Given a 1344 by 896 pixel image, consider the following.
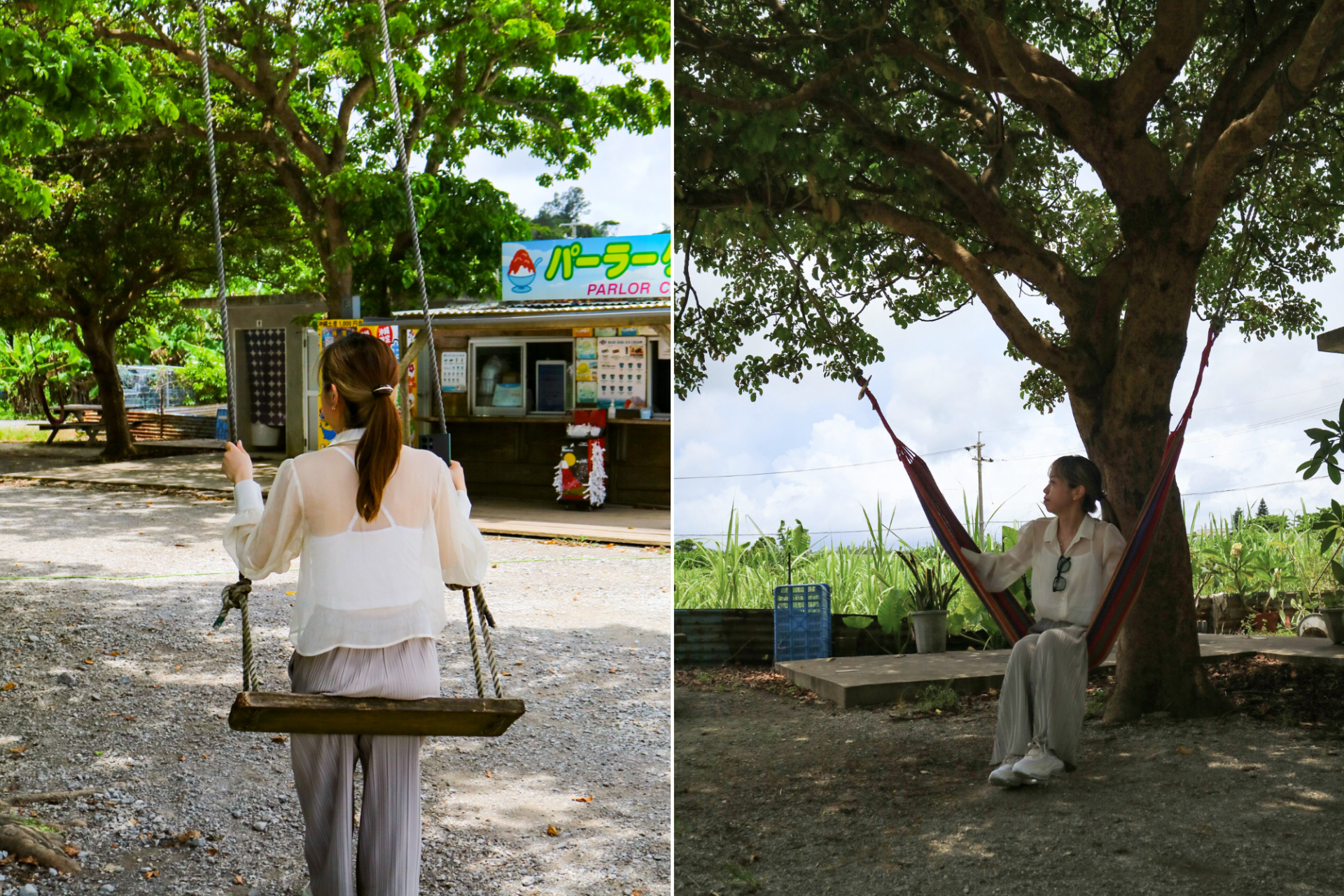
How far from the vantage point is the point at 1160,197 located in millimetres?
1472

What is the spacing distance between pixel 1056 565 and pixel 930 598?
17cm

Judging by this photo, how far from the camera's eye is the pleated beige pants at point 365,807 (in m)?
2.18

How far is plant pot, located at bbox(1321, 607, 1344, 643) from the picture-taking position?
1.40m

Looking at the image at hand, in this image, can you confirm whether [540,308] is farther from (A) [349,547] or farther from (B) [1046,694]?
(B) [1046,694]

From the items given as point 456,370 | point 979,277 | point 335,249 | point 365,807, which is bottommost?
point 365,807

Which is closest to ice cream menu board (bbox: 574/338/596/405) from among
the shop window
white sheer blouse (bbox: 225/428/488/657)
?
the shop window

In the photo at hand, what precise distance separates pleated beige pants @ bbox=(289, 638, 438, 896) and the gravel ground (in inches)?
18.6

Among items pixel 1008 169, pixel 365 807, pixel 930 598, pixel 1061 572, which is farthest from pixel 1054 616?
pixel 365 807

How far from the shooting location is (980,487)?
1621 mm

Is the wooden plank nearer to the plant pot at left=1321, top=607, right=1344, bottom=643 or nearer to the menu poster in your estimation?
the plant pot at left=1321, top=607, right=1344, bottom=643

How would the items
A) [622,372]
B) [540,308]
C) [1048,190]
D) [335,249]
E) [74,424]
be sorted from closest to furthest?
[1048,190] < [622,372] < [540,308] < [335,249] < [74,424]

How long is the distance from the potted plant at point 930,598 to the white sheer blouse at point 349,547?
0.88 m

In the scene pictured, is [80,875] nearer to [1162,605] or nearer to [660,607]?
[1162,605]

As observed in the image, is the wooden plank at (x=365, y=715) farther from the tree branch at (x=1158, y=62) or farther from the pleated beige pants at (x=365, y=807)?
the tree branch at (x=1158, y=62)
